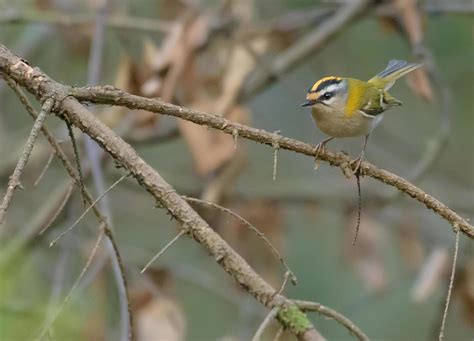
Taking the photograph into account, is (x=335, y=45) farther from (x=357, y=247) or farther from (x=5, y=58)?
(x=5, y=58)

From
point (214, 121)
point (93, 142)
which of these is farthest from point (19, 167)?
point (93, 142)

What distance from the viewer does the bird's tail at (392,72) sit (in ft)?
11.4

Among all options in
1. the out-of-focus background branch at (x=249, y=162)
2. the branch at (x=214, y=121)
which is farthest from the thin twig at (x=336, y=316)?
the out-of-focus background branch at (x=249, y=162)

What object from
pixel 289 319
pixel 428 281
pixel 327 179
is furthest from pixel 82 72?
pixel 289 319

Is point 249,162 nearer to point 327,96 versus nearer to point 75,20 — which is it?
point 75,20

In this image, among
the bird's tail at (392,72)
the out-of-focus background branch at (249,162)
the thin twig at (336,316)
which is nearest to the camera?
the thin twig at (336,316)

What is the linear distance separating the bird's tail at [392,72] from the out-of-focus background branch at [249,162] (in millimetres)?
129

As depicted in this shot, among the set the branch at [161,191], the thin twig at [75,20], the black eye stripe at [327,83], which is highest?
the thin twig at [75,20]

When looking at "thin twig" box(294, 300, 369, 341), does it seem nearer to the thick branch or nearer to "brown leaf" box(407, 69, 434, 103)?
the thick branch

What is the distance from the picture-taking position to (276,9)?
6477mm

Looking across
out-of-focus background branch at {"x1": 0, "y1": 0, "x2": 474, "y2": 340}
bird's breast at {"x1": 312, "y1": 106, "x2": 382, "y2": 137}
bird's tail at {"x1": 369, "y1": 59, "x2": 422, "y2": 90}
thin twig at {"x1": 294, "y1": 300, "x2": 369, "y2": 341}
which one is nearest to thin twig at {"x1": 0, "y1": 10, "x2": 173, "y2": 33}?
out-of-focus background branch at {"x1": 0, "y1": 0, "x2": 474, "y2": 340}

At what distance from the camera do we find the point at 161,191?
1.84 metres

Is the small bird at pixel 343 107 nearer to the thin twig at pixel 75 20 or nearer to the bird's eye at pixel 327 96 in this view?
the bird's eye at pixel 327 96

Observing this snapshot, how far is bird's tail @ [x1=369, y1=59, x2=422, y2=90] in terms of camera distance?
11.4 ft
